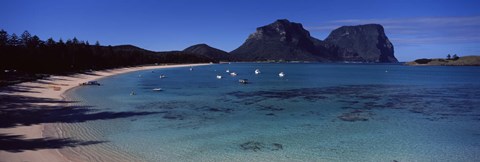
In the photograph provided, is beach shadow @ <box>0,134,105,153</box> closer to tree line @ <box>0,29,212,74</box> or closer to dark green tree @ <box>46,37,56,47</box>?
tree line @ <box>0,29,212,74</box>

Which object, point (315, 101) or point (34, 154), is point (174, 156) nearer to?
point (34, 154)

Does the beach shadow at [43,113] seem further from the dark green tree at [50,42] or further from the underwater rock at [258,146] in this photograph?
the dark green tree at [50,42]

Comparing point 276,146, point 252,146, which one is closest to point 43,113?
point 252,146

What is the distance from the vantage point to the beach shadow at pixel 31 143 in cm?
2177

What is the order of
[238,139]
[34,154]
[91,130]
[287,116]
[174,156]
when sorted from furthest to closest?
[287,116] < [91,130] < [238,139] < [174,156] < [34,154]

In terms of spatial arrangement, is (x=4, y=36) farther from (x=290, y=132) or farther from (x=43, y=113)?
(x=290, y=132)

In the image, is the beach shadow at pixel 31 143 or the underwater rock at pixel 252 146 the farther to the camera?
the underwater rock at pixel 252 146

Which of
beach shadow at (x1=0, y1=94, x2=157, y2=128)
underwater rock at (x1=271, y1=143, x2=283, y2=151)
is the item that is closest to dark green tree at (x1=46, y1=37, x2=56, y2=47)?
beach shadow at (x1=0, y1=94, x2=157, y2=128)

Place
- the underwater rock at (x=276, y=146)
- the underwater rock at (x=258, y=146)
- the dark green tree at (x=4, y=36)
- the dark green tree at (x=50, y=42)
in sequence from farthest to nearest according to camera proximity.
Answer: the dark green tree at (x=50, y=42) → the dark green tree at (x=4, y=36) → the underwater rock at (x=276, y=146) → the underwater rock at (x=258, y=146)

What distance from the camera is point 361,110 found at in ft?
140

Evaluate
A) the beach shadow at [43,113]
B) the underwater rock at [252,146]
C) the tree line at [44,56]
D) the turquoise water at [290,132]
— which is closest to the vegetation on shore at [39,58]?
the tree line at [44,56]

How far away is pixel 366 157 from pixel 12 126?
26.1 meters

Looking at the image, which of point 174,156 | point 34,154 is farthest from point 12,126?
point 174,156

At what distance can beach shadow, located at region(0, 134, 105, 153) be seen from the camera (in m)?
21.8
